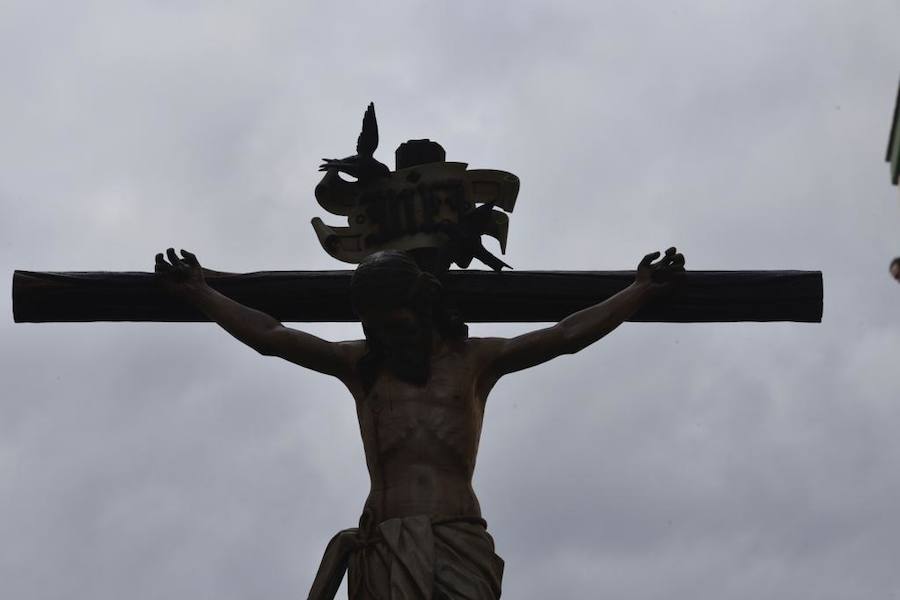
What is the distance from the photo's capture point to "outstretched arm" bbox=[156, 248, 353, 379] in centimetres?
648

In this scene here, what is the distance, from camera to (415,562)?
19.1 ft

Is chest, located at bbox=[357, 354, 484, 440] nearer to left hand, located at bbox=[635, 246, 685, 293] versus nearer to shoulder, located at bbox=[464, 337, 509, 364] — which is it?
shoulder, located at bbox=[464, 337, 509, 364]

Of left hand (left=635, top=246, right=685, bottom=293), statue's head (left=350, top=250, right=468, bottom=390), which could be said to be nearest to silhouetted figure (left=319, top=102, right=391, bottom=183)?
statue's head (left=350, top=250, right=468, bottom=390)

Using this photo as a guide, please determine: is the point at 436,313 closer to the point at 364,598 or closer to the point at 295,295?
the point at 295,295

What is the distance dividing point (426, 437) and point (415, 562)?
547 millimetres

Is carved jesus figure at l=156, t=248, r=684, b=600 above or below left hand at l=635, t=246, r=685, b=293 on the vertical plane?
below

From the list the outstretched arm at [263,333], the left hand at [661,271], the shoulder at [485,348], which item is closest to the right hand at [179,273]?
the outstretched arm at [263,333]

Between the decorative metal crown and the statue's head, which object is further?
the decorative metal crown

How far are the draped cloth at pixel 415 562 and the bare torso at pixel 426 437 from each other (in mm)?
86

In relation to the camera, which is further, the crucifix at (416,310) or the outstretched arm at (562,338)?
the outstretched arm at (562,338)

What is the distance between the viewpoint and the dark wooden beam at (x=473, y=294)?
684cm

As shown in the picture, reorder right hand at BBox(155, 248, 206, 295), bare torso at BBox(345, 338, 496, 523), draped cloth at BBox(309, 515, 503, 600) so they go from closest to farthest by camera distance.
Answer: draped cloth at BBox(309, 515, 503, 600) → bare torso at BBox(345, 338, 496, 523) → right hand at BBox(155, 248, 206, 295)

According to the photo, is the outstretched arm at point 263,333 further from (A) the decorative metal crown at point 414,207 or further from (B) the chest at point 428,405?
(A) the decorative metal crown at point 414,207

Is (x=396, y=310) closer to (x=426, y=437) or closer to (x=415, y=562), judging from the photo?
(x=426, y=437)
